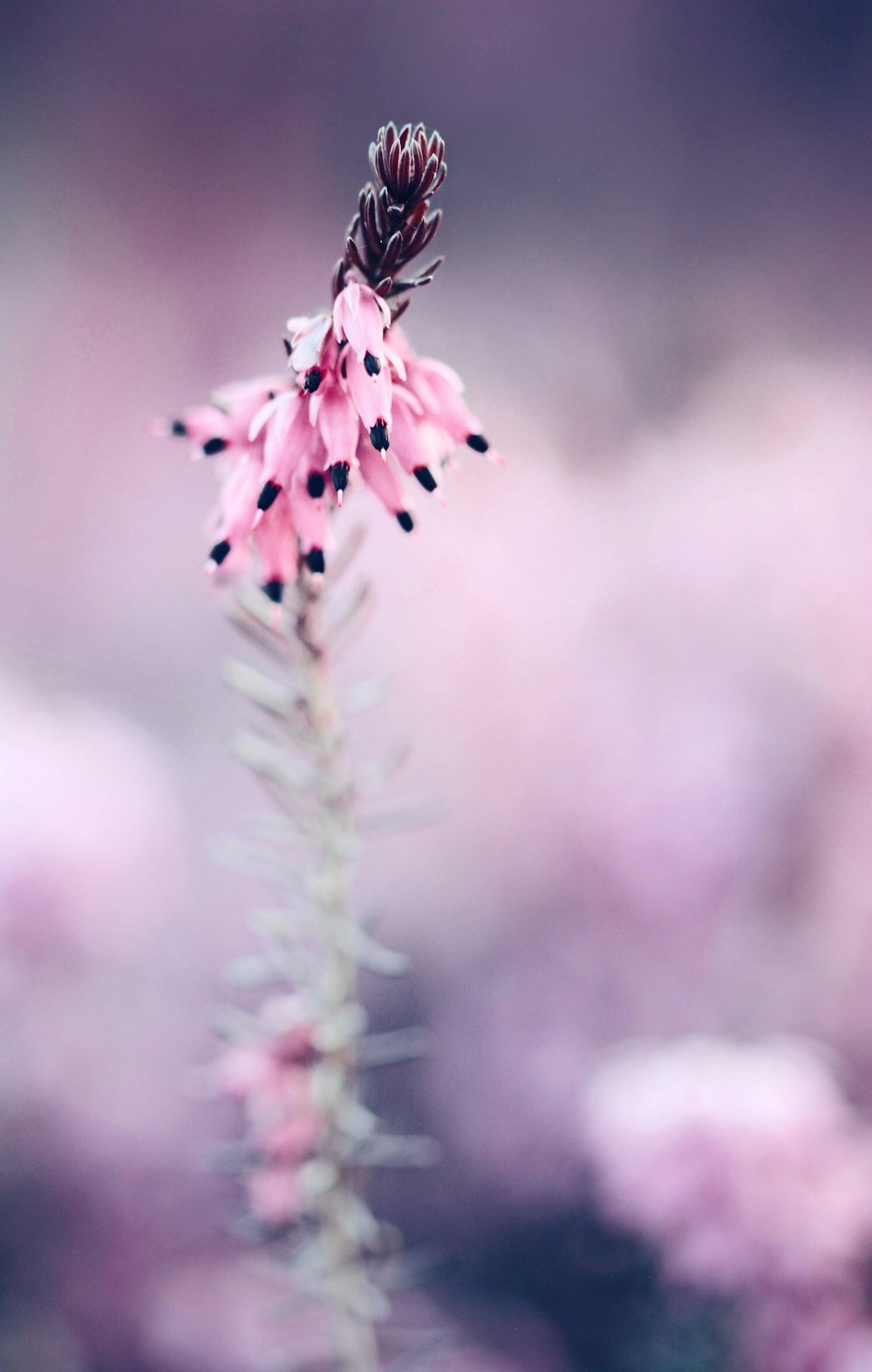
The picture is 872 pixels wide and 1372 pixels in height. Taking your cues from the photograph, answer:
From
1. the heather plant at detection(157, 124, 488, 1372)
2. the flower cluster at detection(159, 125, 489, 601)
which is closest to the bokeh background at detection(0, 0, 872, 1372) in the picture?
the heather plant at detection(157, 124, 488, 1372)

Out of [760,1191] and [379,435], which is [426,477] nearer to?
[379,435]

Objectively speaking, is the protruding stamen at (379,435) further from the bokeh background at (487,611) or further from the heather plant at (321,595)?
the bokeh background at (487,611)

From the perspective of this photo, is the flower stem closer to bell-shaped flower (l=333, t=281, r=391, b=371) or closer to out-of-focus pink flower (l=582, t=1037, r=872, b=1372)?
bell-shaped flower (l=333, t=281, r=391, b=371)

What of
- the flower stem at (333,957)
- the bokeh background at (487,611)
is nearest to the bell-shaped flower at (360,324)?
the flower stem at (333,957)

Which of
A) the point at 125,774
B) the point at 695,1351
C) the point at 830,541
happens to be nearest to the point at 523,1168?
the point at 695,1351

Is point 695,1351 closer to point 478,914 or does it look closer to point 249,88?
point 478,914

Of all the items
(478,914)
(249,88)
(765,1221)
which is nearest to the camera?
(765,1221)
